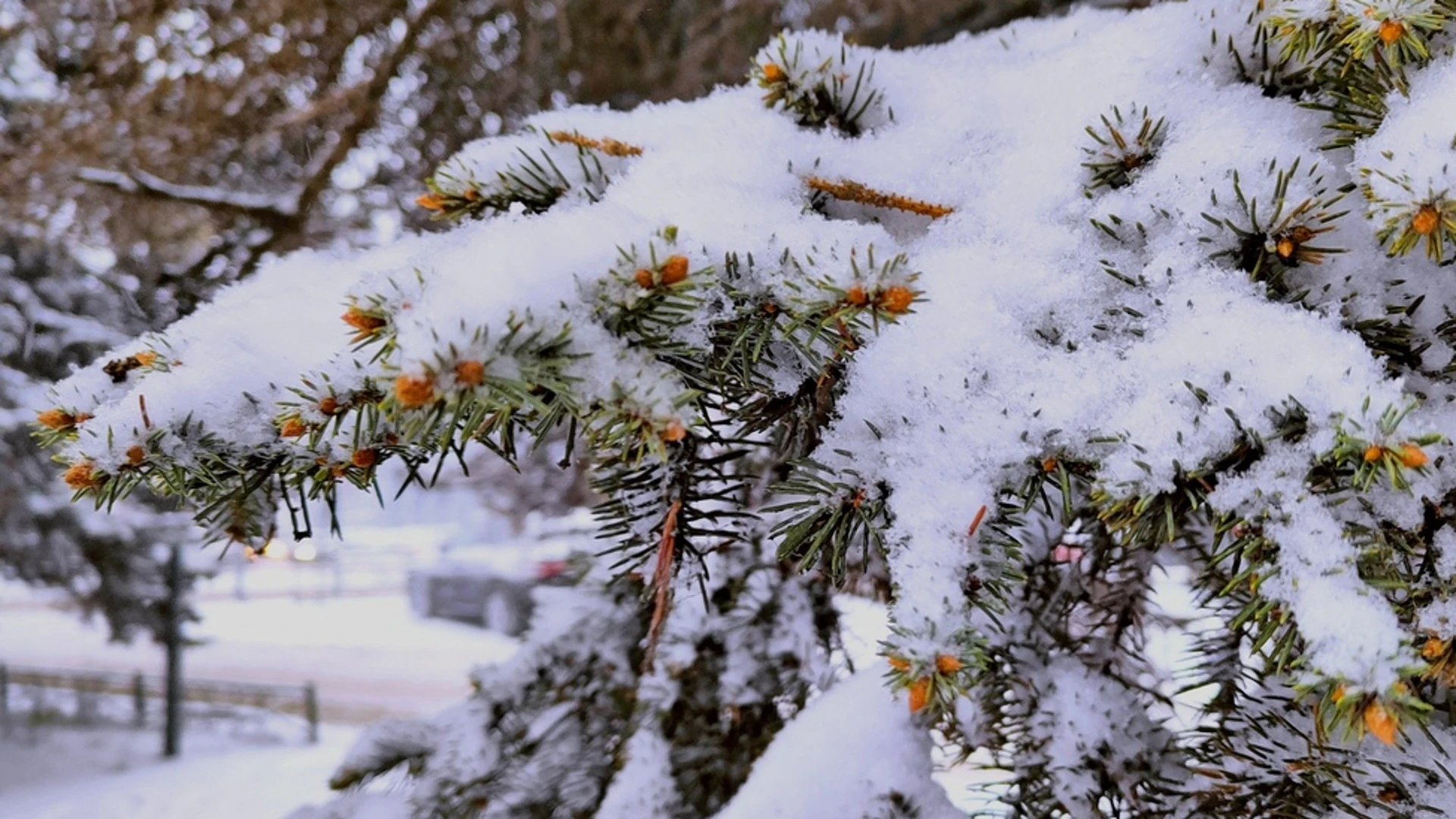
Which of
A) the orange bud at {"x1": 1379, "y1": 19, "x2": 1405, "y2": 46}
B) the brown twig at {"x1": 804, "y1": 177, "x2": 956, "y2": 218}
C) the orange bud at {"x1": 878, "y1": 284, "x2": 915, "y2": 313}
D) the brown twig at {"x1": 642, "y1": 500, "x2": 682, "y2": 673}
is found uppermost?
the orange bud at {"x1": 1379, "y1": 19, "x2": 1405, "y2": 46}

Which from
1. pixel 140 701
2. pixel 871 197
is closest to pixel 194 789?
pixel 140 701

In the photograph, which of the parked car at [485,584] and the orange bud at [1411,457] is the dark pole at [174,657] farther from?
the orange bud at [1411,457]

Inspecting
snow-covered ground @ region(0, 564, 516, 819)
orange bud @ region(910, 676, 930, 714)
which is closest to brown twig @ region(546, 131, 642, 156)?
orange bud @ region(910, 676, 930, 714)

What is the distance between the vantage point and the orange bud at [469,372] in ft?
1.49

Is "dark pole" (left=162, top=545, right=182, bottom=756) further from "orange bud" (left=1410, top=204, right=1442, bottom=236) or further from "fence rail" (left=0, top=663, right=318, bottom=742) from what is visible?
"orange bud" (left=1410, top=204, right=1442, bottom=236)

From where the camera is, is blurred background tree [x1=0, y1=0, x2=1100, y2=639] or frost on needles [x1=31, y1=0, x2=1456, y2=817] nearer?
frost on needles [x1=31, y1=0, x2=1456, y2=817]

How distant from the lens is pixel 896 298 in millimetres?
525

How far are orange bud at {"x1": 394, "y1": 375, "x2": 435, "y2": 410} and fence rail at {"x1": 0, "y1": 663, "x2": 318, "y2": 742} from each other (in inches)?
295

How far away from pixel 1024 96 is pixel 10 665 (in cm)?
1169

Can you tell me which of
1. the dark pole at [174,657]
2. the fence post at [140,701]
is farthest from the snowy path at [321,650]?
the dark pole at [174,657]

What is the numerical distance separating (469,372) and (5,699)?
9818 mm

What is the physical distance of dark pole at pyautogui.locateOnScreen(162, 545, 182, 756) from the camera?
5.64 metres

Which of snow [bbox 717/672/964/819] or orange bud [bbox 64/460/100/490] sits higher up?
orange bud [bbox 64/460/100/490]

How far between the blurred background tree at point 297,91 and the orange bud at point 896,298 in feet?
5.09
